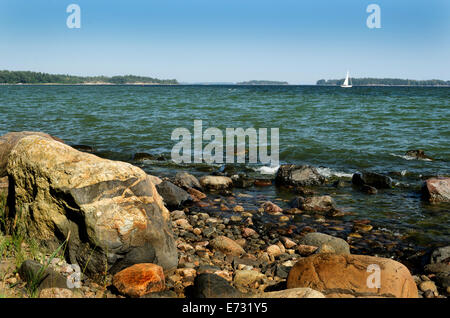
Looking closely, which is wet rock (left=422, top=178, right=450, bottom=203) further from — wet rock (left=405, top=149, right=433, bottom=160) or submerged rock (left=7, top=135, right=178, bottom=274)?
submerged rock (left=7, top=135, right=178, bottom=274)

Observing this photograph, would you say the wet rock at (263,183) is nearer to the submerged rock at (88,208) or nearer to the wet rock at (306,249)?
the wet rock at (306,249)

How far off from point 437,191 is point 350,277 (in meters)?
6.35

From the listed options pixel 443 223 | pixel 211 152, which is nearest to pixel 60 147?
pixel 443 223

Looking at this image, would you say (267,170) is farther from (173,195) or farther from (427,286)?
(427,286)

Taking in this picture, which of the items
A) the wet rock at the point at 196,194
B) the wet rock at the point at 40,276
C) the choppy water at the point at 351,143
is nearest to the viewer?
the wet rock at the point at 40,276

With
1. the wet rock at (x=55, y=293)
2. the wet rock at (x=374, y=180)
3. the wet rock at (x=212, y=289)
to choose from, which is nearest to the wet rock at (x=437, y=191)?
the wet rock at (x=374, y=180)

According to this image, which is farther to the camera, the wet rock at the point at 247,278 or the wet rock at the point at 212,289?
the wet rock at the point at 247,278

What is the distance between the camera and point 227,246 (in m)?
6.21

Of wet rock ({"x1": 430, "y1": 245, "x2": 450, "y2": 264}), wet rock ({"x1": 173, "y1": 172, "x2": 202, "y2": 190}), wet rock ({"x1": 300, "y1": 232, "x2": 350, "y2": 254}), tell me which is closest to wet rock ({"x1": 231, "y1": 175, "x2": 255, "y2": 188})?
wet rock ({"x1": 173, "y1": 172, "x2": 202, "y2": 190})

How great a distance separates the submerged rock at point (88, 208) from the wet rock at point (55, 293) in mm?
658

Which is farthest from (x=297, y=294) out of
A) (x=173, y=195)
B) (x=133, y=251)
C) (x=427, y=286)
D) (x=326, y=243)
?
(x=173, y=195)

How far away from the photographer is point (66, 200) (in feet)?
15.6

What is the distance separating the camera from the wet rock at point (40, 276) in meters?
4.01
